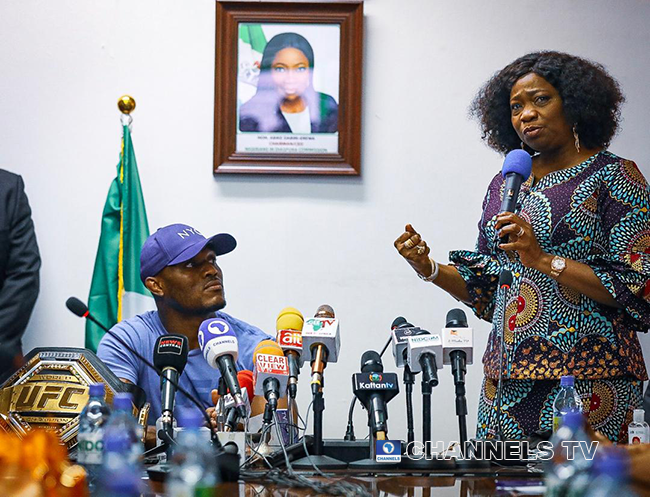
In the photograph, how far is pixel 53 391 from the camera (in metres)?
2.11

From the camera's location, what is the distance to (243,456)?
6.49ft

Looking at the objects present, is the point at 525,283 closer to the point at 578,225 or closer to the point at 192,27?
the point at 578,225

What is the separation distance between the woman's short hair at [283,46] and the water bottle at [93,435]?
7.66 ft

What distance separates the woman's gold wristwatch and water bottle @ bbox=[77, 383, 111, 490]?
1225mm

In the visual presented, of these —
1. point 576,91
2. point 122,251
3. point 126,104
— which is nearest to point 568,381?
point 576,91

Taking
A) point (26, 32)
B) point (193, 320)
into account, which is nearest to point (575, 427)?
point (193, 320)

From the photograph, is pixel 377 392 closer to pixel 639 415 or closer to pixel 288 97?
pixel 639 415

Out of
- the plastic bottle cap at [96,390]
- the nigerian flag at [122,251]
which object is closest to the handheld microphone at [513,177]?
the plastic bottle cap at [96,390]

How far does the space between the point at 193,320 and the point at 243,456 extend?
102 cm

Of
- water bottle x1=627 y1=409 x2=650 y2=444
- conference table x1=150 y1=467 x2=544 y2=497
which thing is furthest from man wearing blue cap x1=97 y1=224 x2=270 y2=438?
water bottle x1=627 y1=409 x2=650 y2=444

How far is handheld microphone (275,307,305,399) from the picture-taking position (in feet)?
6.67

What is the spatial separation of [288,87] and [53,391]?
Answer: 206 centimetres

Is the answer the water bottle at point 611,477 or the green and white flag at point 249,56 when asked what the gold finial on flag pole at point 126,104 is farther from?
the water bottle at point 611,477

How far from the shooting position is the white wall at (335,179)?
3811 millimetres
